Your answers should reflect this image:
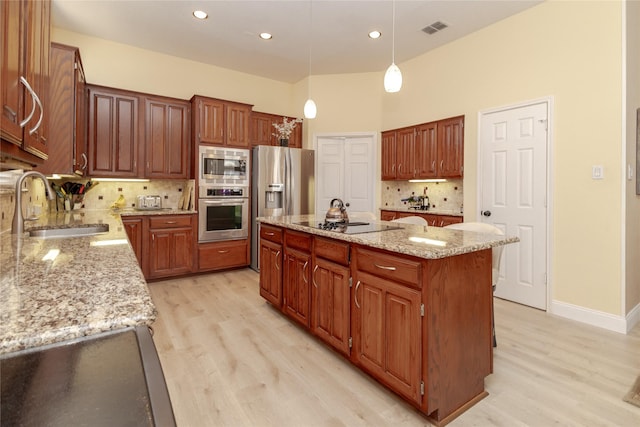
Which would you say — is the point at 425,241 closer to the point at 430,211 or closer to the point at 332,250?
the point at 332,250

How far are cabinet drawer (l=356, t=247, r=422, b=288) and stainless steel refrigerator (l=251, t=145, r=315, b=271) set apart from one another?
9.89 feet

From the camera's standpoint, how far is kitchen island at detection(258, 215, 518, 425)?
1.64 m

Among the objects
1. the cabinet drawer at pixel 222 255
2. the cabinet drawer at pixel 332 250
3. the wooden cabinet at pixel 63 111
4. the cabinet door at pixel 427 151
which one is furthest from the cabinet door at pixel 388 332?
the cabinet drawer at pixel 222 255

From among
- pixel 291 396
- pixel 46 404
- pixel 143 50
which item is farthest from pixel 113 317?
pixel 143 50

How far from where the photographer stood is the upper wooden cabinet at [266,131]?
17.8ft

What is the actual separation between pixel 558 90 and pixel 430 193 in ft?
6.62

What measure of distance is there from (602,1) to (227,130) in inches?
170

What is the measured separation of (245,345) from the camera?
2.56m

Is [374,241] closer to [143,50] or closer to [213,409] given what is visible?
[213,409]

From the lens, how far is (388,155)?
16.9 ft

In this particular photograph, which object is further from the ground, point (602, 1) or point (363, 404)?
point (602, 1)

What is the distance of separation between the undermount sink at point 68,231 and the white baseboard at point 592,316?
13.3 feet

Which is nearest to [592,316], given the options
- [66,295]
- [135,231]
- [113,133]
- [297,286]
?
[297,286]

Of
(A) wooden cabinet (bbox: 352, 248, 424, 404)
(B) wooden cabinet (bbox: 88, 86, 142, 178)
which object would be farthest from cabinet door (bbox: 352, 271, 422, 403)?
(B) wooden cabinet (bbox: 88, 86, 142, 178)
